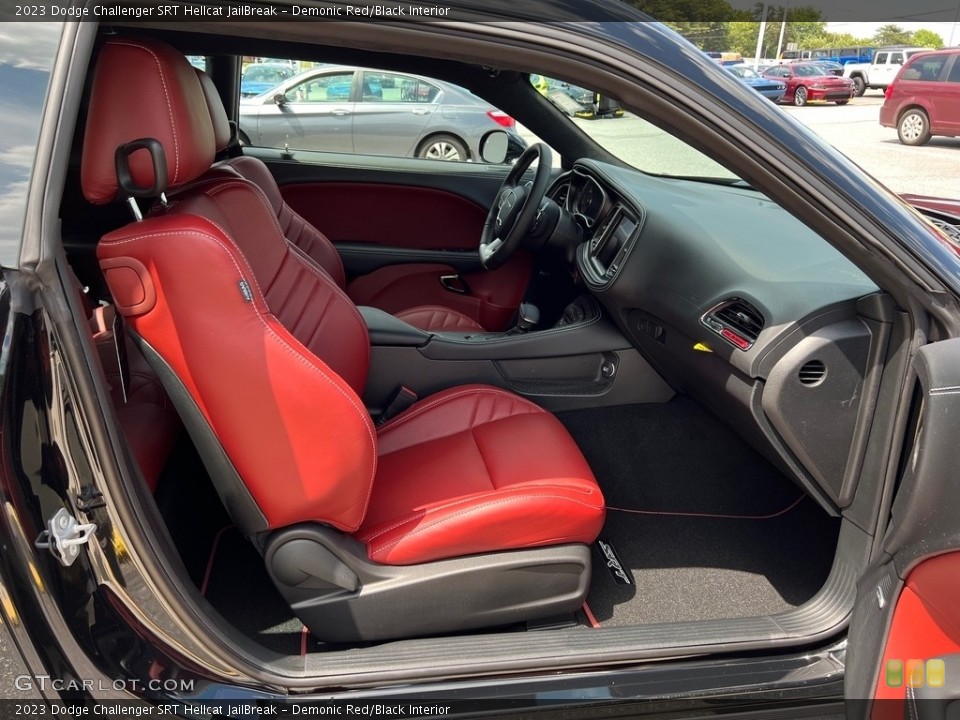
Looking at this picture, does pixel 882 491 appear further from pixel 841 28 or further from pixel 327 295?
pixel 841 28

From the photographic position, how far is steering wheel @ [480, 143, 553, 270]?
7.82 ft

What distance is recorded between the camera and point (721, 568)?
6.23 feet

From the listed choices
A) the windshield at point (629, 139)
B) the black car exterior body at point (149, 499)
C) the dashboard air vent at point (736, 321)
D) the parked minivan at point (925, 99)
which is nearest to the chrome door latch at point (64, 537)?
the black car exterior body at point (149, 499)

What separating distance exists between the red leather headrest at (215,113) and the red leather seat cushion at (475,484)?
776 millimetres

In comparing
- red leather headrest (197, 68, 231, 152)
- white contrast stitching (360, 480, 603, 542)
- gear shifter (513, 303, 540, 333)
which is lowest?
gear shifter (513, 303, 540, 333)

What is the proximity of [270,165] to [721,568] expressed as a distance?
2.51m

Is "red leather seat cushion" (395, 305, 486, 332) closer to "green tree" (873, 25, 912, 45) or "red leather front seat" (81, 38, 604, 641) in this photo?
"red leather front seat" (81, 38, 604, 641)

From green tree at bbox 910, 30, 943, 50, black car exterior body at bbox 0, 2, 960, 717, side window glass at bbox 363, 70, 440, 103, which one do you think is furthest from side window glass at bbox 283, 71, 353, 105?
green tree at bbox 910, 30, 943, 50

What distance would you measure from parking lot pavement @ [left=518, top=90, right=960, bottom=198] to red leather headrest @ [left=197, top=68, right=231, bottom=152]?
1.00 meters

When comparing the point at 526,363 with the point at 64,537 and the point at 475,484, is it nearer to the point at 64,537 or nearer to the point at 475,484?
the point at 475,484

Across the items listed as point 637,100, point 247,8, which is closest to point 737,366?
point 637,100

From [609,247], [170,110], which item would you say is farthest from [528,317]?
[170,110]

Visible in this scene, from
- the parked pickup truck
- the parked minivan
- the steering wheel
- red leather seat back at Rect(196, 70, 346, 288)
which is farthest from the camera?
the parked pickup truck

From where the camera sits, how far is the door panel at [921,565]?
1.12 metres
